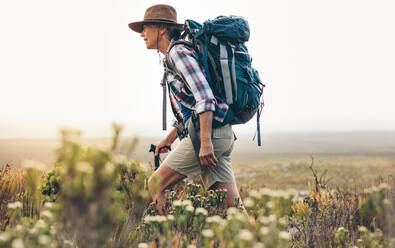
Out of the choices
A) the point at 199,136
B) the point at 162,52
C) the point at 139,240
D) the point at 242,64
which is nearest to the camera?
the point at 139,240

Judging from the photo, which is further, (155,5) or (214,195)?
(155,5)

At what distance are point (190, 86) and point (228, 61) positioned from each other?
401mm

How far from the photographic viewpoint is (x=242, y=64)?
3182mm

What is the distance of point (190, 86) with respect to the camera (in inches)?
113

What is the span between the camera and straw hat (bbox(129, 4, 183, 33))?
3461mm

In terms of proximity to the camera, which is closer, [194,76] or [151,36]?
[194,76]

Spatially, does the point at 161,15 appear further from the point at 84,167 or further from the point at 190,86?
the point at 84,167

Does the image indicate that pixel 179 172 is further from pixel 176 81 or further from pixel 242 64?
pixel 242 64

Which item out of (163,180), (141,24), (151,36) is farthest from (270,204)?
(141,24)

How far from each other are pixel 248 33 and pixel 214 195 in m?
1.38

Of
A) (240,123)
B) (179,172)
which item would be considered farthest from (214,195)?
(240,123)

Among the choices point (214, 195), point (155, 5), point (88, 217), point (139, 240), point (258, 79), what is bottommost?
point (139, 240)

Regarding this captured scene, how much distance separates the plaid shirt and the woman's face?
1.39 ft

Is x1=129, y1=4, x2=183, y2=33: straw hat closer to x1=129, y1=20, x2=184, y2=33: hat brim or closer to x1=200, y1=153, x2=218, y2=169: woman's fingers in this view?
x1=129, y1=20, x2=184, y2=33: hat brim
